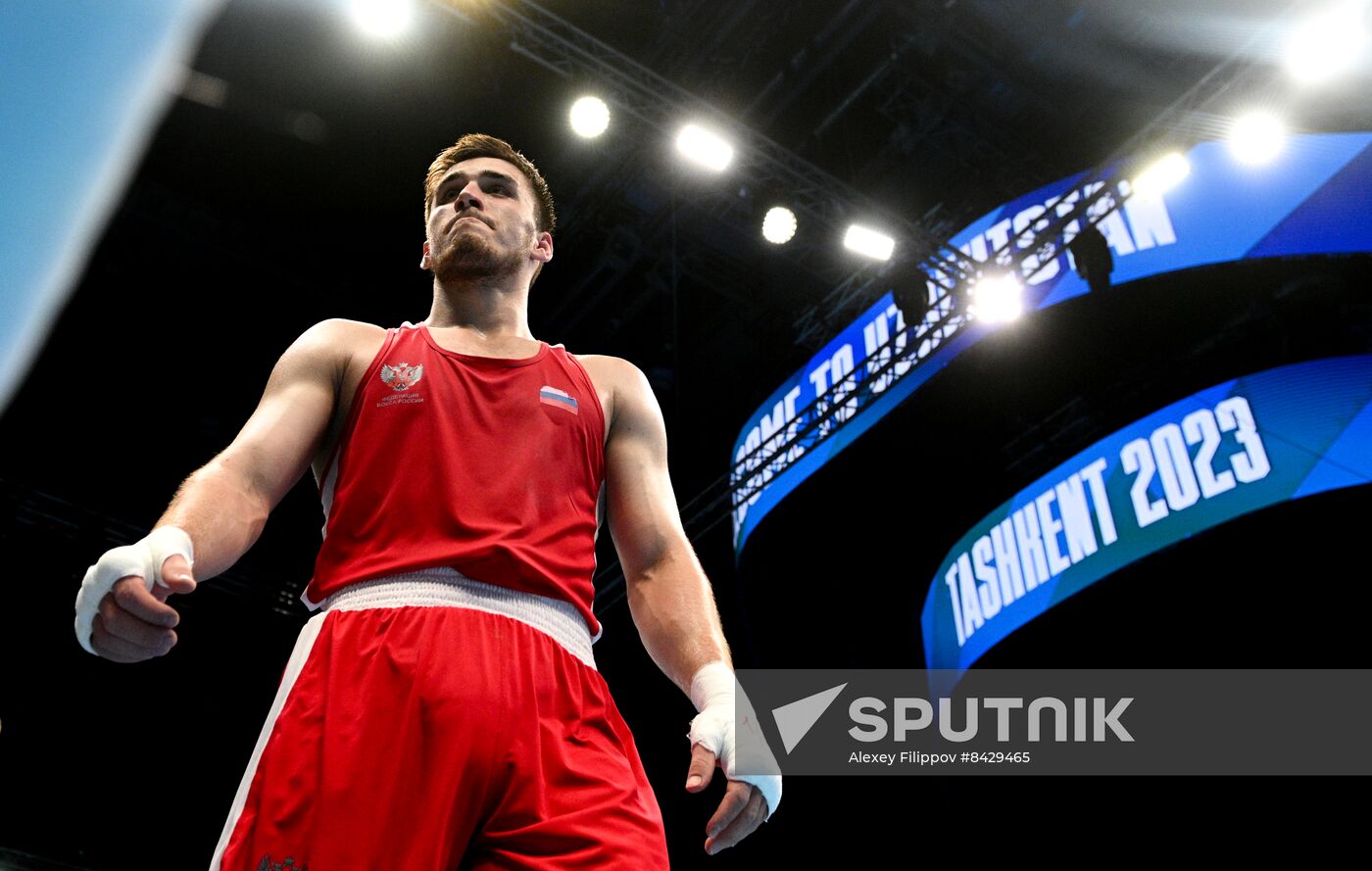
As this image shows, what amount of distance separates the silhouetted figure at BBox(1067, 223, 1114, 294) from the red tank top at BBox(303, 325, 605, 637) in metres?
5.11

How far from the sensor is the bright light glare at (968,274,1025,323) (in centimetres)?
684

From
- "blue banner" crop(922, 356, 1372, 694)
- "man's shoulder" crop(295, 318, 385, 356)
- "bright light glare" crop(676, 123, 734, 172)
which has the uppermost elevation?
"bright light glare" crop(676, 123, 734, 172)

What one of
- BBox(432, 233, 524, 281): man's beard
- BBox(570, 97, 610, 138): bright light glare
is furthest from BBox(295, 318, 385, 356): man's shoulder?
BBox(570, 97, 610, 138): bright light glare

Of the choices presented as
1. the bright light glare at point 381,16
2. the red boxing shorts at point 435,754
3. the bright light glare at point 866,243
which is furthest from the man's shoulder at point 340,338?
the bright light glare at point 866,243

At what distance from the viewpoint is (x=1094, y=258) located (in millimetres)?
6445

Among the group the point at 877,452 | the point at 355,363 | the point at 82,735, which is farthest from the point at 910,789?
the point at 355,363

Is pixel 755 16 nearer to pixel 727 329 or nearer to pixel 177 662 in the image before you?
pixel 727 329

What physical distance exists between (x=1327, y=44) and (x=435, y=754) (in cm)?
601

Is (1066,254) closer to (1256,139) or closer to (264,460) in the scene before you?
(1256,139)

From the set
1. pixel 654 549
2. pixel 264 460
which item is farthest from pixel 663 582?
pixel 264 460

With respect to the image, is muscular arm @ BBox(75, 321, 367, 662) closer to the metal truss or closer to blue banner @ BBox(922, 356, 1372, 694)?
the metal truss

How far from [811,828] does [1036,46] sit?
5.98 meters

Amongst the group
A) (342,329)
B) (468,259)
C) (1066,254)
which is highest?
(1066,254)

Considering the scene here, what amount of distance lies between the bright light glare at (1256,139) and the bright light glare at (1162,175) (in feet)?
0.84
